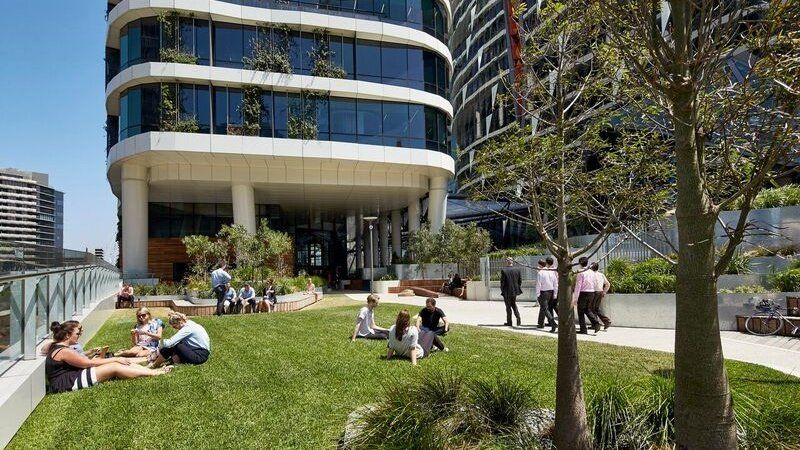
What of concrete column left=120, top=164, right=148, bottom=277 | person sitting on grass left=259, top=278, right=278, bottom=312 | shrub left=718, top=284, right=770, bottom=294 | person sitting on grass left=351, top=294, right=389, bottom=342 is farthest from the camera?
concrete column left=120, top=164, right=148, bottom=277

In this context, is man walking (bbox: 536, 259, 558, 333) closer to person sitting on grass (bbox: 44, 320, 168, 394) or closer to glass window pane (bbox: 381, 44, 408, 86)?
person sitting on grass (bbox: 44, 320, 168, 394)

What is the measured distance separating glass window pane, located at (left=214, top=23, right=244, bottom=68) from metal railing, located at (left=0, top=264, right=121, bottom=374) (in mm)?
18255

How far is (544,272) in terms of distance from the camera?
12922mm

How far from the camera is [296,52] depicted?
27.6 meters

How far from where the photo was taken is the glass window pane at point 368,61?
28.9 m

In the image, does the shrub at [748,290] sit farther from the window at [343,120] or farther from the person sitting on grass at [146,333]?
the window at [343,120]

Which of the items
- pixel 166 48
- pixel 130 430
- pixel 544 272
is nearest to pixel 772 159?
pixel 130 430

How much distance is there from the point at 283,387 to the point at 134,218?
953 inches

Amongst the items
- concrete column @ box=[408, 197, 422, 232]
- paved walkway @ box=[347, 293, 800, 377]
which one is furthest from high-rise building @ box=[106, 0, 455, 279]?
paved walkway @ box=[347, 293, 800, 377]

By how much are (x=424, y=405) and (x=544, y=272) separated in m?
8.83

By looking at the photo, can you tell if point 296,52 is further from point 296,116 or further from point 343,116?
point 343,116

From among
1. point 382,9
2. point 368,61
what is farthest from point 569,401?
point 382,9

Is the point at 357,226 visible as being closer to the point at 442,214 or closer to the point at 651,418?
the point at 442,214

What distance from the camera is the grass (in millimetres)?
5277
